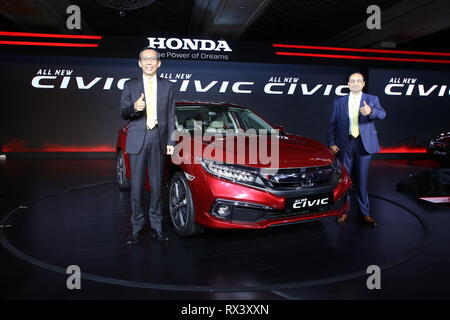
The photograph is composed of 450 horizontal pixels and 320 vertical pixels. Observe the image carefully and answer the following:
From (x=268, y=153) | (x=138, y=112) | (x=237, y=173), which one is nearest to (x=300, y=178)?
(x=268, y=153)

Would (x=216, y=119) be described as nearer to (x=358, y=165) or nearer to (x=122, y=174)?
(x=358, y=165)

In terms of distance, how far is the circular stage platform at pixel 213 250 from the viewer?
2379 millimetres

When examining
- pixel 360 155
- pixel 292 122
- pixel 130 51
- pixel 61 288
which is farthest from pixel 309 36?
pixel 61 288

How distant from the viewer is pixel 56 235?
3.22 m

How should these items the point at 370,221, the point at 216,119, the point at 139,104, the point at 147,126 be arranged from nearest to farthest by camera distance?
the point at 139,104
the point at 147,126
the point at 370,221
the point at 216,119

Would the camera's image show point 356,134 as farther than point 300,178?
Yes

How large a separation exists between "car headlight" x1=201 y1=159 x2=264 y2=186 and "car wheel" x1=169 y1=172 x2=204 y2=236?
326 millimetres

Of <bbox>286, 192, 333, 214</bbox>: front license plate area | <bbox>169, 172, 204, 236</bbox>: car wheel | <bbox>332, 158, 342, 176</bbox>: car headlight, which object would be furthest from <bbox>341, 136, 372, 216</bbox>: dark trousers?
<bbox>169, 172, 204, 236</bbox>: car wheel

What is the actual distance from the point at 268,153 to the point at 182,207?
0.86m

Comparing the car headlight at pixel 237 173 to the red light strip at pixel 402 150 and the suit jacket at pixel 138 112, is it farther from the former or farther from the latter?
the red light strip at pixel 402 150

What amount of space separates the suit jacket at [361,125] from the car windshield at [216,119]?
660 mm

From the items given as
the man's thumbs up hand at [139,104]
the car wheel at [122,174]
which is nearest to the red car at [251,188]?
the man's thumbs up hand at [139,104]

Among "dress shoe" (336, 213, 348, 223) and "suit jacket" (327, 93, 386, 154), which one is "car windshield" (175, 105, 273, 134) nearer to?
"suit jacket" (327, 93, 386, 154)

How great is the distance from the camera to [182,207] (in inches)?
122
